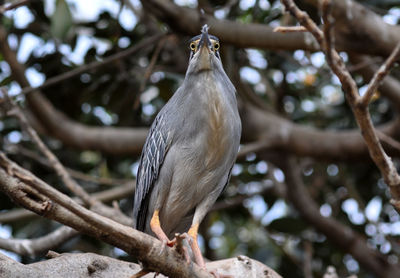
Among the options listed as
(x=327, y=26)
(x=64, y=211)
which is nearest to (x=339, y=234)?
(x=327, y=26)

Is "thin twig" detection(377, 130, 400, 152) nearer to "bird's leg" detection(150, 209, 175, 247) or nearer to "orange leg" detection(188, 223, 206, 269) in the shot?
"orange leg" detection(188, 223, 206, 269)

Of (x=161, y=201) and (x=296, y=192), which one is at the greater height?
(x=161, y=201)

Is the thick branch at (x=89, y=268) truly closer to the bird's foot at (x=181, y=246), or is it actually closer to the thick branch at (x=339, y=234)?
the bird's foot at (x=181, y=246)

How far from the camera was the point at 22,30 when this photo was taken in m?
6.11

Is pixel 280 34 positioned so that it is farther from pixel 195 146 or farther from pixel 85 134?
pixel 85 134

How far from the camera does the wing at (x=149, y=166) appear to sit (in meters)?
3.69

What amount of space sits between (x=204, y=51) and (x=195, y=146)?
22.4 inches

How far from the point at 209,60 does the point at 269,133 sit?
249cm

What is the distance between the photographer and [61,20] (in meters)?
5.29

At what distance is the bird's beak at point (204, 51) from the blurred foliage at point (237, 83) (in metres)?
1.89

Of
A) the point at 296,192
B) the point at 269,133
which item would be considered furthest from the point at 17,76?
the point at 296,192

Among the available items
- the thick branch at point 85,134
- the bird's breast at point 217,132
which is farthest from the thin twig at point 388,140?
the thick branch at point 85,134

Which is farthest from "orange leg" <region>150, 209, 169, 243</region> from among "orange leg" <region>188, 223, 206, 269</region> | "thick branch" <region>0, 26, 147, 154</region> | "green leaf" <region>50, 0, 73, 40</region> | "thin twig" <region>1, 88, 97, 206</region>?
"green leaf" <region>50, 0, 73, 40</region>

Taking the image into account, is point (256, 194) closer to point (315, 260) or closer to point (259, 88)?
point (315, 260)
